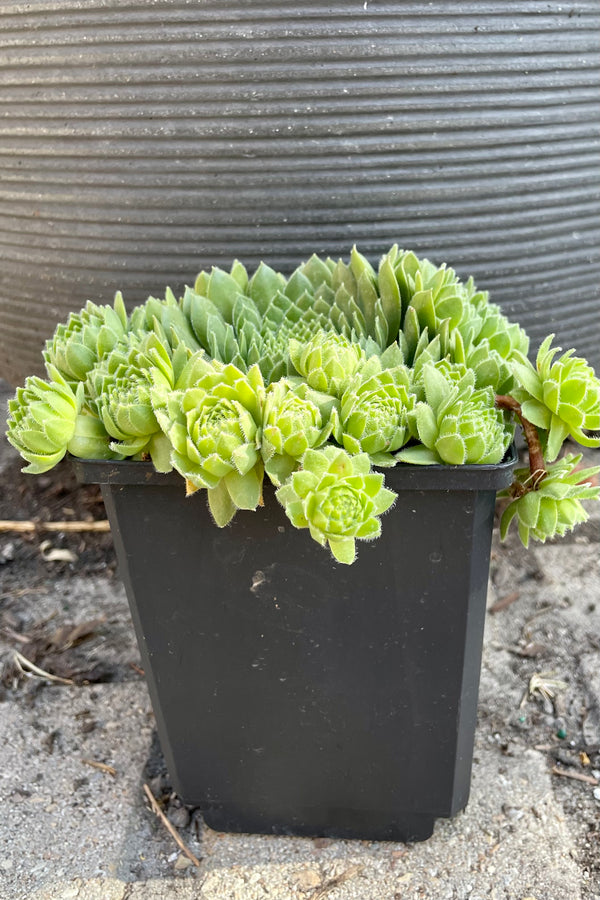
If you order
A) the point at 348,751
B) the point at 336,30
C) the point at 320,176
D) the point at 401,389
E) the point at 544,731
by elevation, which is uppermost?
the point at 336,30

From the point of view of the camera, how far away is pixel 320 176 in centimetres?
114

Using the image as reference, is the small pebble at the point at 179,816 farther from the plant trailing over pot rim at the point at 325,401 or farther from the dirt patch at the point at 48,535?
the dirt patch at the point at 48,535

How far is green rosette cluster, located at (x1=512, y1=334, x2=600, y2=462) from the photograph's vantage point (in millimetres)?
716

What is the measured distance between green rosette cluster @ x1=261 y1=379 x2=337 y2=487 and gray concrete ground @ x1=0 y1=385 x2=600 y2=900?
56 centimetres

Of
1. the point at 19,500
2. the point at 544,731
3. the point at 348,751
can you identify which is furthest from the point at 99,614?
the point at 544,731

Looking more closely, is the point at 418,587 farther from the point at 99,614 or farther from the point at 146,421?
the point at 99,614

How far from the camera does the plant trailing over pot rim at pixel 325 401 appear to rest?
67 cm

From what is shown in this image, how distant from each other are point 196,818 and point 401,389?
0.67m

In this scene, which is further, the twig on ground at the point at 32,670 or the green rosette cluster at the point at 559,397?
the twig on ground at the point at 32,670

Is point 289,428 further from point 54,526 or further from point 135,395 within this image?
point 54,526

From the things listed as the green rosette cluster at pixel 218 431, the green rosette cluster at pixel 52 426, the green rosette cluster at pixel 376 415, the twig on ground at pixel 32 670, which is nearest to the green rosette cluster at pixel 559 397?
the green rosette cluster at pixel 376 415

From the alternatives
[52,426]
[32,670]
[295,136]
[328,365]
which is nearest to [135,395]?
[52,426]

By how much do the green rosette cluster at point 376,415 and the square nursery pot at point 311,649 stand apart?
33 mm

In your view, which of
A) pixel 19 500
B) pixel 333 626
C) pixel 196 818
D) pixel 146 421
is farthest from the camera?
pixel 19 500
